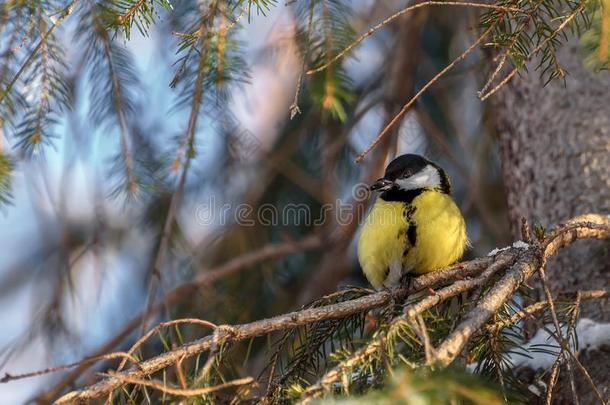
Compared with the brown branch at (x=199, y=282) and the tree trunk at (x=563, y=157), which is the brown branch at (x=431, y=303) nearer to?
the tree trunk at (x=563, y=157)

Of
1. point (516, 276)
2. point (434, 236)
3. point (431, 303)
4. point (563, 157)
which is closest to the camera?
point (431, 303)

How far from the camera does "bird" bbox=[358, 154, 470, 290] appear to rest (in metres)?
2.30

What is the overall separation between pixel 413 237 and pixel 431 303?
832mm

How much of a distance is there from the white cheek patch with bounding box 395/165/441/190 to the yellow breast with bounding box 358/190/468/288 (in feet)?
0.32

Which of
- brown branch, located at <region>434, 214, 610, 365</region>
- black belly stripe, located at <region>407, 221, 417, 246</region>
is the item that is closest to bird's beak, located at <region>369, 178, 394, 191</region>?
black belly stripe, located at <region>407, 221, 417, 246</region>

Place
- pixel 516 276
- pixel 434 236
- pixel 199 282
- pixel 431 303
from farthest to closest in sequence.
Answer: pixel 199 282 → pixel 434 236 → pixel 516 276 → pixel 431 303

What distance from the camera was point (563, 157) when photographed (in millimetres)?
2445

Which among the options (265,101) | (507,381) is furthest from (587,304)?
(265,101)

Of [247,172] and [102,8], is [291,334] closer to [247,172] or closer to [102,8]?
[102,8]

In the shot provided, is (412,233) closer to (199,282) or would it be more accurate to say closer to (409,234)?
(409,234)

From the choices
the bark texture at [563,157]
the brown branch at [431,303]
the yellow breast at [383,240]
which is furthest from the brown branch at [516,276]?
the yellow breast at [383,240]

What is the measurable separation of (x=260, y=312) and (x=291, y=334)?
5.16ft

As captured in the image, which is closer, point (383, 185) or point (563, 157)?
point (563, 157)

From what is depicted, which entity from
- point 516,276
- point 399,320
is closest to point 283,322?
point 399,320
